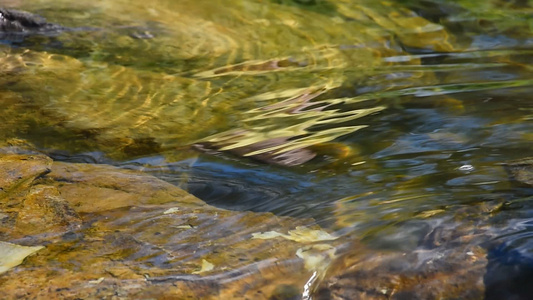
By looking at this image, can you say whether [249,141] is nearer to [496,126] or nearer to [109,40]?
[496,126]

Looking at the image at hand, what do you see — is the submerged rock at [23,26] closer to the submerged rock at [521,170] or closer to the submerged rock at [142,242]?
the submerged rock at [142,242]

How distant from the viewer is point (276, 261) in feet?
7.49

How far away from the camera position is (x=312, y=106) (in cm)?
451

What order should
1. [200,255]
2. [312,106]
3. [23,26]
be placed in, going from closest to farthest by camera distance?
[200,255] < [312,106] < [23,26]

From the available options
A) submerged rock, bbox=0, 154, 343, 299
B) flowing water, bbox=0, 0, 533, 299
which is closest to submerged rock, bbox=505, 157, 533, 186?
flowing water, bbox=0, 0, 533, 299

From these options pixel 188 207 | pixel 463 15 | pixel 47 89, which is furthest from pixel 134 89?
pixel 463 15

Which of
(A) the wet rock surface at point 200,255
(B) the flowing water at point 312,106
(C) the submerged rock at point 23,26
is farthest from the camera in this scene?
(C) the submerged rock at point 23,26

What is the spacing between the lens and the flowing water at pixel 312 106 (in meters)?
2.73

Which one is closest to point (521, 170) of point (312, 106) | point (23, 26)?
point (312, 106)

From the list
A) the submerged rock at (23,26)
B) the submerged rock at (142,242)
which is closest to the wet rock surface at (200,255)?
the submerged rock at (142,242)

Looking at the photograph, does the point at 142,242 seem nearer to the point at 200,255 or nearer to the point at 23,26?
the point at 200,255

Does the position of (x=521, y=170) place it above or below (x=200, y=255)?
above

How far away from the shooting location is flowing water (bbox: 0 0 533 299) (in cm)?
273

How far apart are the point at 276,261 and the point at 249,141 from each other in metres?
1.66
